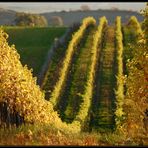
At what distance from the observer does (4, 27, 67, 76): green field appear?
75.8m

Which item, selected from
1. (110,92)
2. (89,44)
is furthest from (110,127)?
(89,44)

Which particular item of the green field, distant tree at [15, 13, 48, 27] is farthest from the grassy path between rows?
distant tree at [15, 13, 48, 27]

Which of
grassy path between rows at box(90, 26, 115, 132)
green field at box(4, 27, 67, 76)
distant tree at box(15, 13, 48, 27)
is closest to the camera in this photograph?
grassy path between rows at box(90, 26, 115, 132)

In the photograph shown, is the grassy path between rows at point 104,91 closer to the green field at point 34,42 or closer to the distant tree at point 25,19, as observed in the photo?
the green field at point 34,42

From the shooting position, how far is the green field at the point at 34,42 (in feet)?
249

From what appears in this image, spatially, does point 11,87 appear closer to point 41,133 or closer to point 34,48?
point 41,133

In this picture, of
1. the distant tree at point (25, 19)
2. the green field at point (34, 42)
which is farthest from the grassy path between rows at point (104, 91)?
the distant tree at point (25, 19)

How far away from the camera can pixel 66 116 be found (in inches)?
2114

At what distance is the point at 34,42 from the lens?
87.9 m

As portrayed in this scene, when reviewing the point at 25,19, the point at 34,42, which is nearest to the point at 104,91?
the point at 34,42

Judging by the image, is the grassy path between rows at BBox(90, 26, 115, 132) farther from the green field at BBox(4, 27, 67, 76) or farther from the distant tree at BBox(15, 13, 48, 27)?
the distant tree at BBox(15, 13, 48, 27)

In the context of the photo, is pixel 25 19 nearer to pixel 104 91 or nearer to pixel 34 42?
pixel 34 42

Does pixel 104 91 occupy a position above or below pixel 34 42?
below

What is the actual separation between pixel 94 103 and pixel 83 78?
904cm
